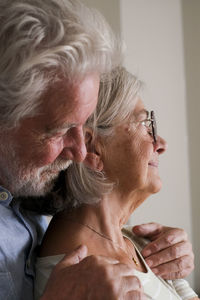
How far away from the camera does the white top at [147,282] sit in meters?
1.21

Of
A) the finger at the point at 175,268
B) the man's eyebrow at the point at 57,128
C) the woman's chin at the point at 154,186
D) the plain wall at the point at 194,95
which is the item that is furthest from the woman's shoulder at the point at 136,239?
the plain wall at the point at 194,95

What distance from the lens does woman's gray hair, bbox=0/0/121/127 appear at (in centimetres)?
→ 101

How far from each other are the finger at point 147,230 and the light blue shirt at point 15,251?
41 cm

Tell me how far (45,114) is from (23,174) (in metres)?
0.17

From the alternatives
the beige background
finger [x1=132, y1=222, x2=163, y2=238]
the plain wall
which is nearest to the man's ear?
finger [x1=132, y1=222, x2=163, y2=238]

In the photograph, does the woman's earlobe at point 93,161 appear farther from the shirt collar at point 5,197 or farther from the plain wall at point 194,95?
the plain wall at point 194,95

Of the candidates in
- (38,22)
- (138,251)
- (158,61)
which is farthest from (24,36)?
(158,61)

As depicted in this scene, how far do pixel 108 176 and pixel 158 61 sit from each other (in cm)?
148

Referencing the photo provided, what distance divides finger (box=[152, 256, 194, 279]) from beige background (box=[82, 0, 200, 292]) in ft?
3.57

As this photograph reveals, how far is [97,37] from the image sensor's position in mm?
1128

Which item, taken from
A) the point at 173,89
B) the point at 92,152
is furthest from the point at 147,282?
the point at 173,89

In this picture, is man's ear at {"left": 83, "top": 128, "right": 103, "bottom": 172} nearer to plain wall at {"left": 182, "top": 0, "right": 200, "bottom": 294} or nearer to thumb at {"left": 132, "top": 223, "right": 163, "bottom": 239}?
thumb at {"left": 132, "top": 223, "right": 163, "bottom": 239}

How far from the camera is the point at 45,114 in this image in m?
1.08

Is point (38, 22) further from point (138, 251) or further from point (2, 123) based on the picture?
point (138, 251)
